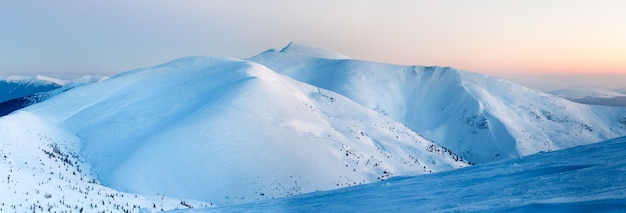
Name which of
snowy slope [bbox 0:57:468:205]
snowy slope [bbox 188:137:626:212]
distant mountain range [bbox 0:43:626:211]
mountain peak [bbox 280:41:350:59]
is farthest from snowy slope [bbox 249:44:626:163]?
snowy slope [bbox 188:137:626:212]

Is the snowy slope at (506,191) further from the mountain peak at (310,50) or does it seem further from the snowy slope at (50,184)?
the mountain peak at (310,50)

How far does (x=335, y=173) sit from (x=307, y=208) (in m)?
19.8

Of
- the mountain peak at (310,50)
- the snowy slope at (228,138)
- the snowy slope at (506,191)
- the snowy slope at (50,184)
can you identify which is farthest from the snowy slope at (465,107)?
the snowy slope at (506,191)

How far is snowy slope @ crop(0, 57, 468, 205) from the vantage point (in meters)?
24.0

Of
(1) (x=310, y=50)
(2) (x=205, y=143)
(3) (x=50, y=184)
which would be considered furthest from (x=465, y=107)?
(3) (x=50, y=184)

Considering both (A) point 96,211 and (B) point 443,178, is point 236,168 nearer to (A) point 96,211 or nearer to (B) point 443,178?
(A) point 96,211

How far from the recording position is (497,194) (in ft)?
17.5

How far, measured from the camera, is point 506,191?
5422mm

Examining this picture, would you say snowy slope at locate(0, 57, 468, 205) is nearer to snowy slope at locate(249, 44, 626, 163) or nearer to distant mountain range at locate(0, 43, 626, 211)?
distant mountain range at locate(0, 43, 626, 211)

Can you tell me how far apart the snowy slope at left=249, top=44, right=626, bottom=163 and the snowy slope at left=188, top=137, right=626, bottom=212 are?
61878mm

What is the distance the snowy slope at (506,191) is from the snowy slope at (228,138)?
623 inches

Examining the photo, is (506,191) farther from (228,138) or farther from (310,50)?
(310,50)

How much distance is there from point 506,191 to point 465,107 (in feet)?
268

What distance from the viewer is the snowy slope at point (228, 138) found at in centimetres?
2402
